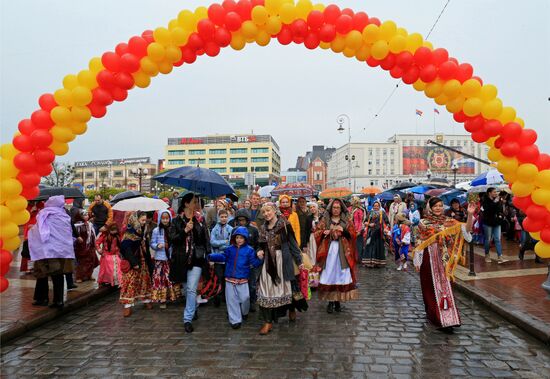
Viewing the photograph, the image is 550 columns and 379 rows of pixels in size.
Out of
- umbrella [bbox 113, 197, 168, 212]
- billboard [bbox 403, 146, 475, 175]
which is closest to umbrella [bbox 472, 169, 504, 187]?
umbrella [bbox 113, 197, 168, 212]

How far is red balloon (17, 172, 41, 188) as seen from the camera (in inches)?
200

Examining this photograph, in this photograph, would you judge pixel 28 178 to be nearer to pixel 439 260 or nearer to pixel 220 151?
pixel 439 260

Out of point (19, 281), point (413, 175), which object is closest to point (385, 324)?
point (19, 281)

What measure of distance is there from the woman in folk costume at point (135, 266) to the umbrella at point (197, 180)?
827 mm

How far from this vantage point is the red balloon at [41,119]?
5.22m

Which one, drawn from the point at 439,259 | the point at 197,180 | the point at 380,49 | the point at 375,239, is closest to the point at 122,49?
the point at 197,180

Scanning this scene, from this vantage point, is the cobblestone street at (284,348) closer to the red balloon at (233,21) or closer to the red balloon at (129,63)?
the red balloon at (129,63)

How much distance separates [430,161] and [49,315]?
10602 centimetres

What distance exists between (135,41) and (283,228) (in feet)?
11.3

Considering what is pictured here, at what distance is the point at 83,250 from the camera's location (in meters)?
8.38

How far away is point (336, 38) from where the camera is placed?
219 inches

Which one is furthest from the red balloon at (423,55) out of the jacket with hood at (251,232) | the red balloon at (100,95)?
the red balloon at (100,95)

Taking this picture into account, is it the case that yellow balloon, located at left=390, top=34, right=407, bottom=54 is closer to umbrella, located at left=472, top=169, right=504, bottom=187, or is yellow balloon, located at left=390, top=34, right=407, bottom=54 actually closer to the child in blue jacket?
the child in blue jacket

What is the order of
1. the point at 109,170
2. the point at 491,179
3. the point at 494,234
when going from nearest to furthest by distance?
1. the point at 494,234
2. the point at 491,179
3. the point at 109,170
